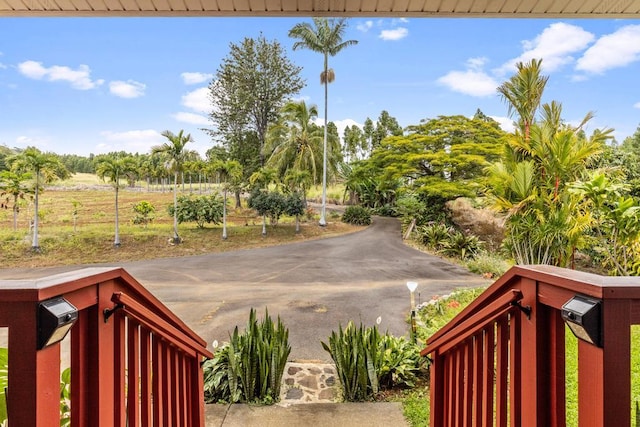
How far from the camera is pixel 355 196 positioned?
Answer: 8289 millimetres

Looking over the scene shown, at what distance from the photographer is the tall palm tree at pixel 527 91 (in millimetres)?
3643

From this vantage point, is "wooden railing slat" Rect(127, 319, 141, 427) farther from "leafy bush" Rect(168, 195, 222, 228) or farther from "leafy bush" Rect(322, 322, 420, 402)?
"leafy bush" Rect(168, 195, 222, 228)

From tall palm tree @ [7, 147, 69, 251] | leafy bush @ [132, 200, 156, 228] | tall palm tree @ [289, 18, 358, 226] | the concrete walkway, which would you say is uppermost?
tall palm tree @ [289, 18, 358, 226]

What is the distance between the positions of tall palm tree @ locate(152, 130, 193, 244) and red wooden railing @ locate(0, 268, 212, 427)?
4.65 m

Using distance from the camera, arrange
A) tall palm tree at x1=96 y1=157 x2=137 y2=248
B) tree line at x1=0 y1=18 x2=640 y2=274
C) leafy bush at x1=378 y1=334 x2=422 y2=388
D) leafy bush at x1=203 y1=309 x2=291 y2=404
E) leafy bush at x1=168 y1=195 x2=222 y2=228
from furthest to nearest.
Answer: leafy bush at x1=168 y1=195 x2=222 y2=228 → tall palm tree at x1=96 y1=157 x2=137 y2=248 → tree line at x1=0 y1=18 x2=640 y2=274 → leafy bush at x1=378 y1=334 x2=422 y2=388 → leafy bush at x1=203 y1=309 x2=291 y2=404

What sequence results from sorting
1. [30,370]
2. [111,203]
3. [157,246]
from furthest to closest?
[157,246] < [111,203] < [30,370]

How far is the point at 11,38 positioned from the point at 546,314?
5.45 meters

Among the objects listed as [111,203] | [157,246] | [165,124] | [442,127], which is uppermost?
[442,127]

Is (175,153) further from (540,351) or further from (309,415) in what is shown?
(540,351)

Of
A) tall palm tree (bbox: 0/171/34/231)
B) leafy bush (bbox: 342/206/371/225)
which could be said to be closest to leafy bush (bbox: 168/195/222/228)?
tall palm tree (bbox: 0/171/34/231)

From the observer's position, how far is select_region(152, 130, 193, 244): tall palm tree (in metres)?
5.11

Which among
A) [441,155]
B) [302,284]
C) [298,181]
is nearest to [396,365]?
[302,284]

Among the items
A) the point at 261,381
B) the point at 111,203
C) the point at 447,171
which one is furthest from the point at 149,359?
the point at 447,171

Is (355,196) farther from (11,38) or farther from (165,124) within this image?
(11,38)
